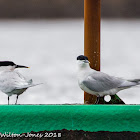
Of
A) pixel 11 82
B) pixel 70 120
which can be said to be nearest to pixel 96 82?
pixel 70 120

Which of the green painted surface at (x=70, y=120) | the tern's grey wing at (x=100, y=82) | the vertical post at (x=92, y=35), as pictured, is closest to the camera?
the green painted surface at (x=70, y=120)

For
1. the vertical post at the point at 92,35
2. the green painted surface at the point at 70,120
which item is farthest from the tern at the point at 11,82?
the vertical post at the point at 92,35

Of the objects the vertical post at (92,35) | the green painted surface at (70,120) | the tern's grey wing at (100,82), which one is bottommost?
the green painted surface at (70,120)

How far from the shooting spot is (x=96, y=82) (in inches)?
139

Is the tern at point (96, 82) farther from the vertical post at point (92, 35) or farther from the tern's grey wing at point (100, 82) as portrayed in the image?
the vertical post at point (92, 35)

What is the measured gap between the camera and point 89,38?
153 inches

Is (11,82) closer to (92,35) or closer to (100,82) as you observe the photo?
(100,82)

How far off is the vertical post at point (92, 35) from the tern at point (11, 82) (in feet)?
1.83

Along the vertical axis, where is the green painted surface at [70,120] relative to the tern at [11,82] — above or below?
below

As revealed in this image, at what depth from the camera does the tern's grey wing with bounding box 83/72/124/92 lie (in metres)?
3.52

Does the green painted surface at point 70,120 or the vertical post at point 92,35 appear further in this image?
the vertical post at point 92,35

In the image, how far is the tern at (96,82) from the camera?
352 cm

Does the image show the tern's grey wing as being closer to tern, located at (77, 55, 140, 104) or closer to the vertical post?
tern, located at (77, 55, 140, 104)

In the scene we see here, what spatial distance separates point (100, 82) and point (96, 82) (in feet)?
0.11
